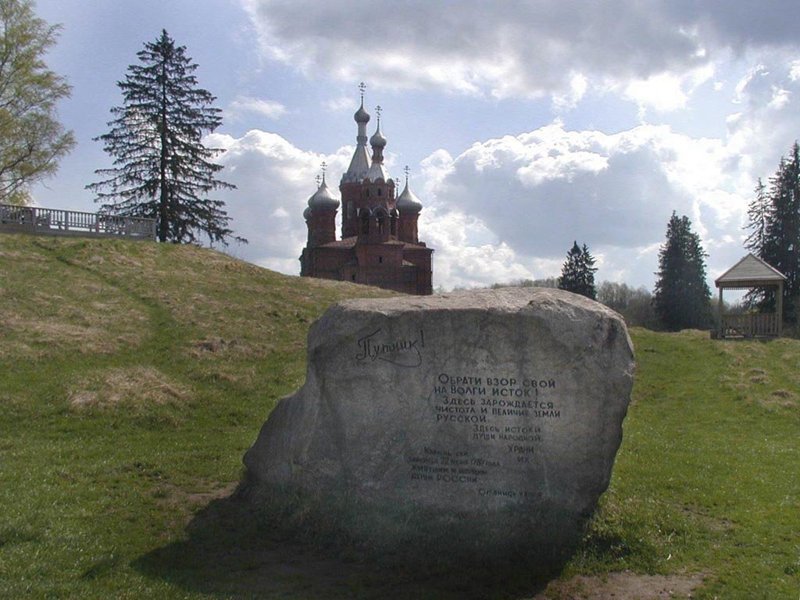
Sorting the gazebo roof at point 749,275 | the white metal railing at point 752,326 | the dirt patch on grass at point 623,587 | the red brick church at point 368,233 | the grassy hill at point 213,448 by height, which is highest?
the red brick church at point 368,233

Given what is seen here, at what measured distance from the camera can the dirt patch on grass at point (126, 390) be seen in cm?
1494

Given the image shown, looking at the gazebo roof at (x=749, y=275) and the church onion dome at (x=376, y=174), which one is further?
the church onion dome at (x=376, y=174)

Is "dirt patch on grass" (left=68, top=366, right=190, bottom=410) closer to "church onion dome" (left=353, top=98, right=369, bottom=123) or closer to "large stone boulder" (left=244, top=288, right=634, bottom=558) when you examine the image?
"large stone boulder" (left=244, top=288, right=634, bottom=558)

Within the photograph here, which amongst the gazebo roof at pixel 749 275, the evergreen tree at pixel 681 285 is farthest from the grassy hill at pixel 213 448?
the evergreen tree at pixel 681 285

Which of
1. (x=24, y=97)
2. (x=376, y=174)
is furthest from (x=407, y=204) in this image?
(x=24, y=97)

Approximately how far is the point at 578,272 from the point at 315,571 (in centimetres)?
6287

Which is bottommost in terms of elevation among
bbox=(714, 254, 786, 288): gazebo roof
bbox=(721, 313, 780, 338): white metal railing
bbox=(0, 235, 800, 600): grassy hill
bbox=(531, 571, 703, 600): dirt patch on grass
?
bbox=(531, 571, 703, 600): dirt patch on grass

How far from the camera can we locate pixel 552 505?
26.7 feet

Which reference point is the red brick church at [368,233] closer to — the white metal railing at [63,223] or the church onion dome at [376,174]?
the church onion dome at [376,174]

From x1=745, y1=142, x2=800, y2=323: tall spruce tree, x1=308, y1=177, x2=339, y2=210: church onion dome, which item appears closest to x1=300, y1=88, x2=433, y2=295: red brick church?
x1=308, y1=177, x2=339, y2=210: church onion dome

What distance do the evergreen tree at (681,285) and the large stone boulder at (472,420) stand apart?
2071 inches

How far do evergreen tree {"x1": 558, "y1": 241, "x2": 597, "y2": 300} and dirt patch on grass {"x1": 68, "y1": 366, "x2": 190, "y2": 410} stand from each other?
178ft

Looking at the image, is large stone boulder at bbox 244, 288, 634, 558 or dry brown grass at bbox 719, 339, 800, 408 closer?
large stone boulder at bbox 244, 288, 634, 558

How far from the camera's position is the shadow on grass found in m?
7.13
